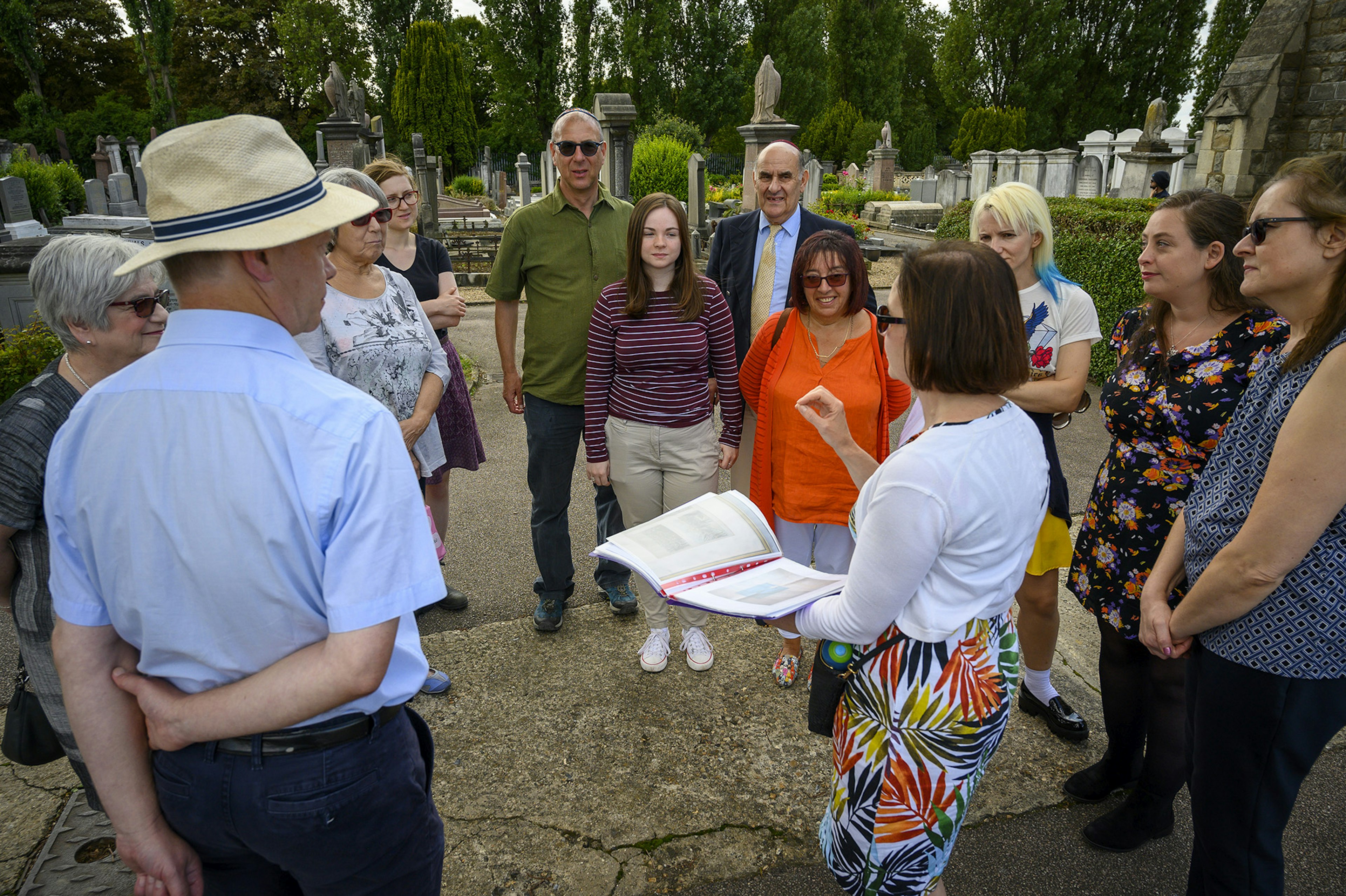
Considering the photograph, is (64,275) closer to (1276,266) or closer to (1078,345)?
(1276,266)

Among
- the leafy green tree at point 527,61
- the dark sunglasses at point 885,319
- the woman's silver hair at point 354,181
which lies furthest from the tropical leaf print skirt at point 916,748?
the leafy green tree at point 527,61

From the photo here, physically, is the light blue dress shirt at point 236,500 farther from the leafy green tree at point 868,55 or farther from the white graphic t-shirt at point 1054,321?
the leafy green tree at point 868,55

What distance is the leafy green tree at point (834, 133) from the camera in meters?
32.2

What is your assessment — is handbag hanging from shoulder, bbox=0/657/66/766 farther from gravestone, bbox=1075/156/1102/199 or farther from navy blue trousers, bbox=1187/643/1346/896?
gravestone, bbox=1075/156/1102/199

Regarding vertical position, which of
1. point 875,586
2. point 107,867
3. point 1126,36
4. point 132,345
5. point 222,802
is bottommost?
Result: point 107,867

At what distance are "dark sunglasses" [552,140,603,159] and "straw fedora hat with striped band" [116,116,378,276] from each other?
99.0 inches

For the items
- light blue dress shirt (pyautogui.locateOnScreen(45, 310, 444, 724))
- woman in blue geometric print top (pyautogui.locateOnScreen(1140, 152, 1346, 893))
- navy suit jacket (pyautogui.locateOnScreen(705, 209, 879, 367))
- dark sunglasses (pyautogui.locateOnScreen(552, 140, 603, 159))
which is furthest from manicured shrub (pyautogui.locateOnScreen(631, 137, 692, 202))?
light blue dress shirt (pyautogui.locateOnScreen(45, 310, 444, 724))

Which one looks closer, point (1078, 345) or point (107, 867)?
point (107, 867)

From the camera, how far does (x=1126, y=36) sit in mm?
33156

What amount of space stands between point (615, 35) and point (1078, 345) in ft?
119

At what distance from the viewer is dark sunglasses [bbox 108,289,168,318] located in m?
1.98

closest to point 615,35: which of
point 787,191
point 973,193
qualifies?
point 973,193

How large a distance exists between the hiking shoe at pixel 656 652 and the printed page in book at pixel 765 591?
168 centimetres

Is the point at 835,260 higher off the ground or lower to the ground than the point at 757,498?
higher
